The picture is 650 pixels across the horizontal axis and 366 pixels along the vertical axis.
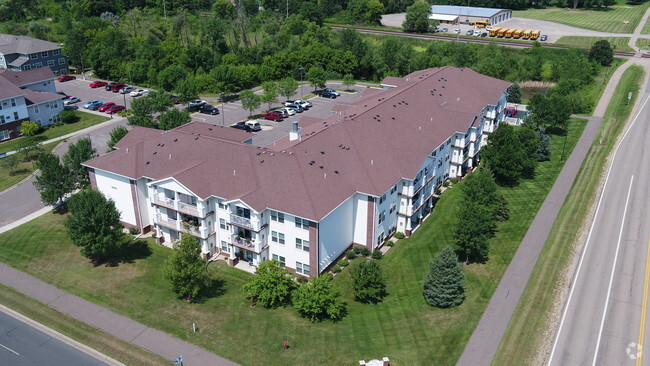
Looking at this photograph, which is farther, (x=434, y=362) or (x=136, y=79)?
(x=136, y=79)

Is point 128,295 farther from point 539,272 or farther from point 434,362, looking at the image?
point 539,272

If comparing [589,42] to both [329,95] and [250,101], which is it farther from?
[250,101]

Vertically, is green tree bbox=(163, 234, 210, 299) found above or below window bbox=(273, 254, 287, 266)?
above

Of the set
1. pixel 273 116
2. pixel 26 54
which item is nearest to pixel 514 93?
pixel 273 116

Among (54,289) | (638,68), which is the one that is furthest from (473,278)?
(638,68)

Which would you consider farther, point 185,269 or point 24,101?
point 24,101

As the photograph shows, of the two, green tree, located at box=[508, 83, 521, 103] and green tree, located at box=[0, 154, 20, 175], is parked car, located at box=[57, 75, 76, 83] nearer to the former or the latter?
green tree, located at box=[0, 154, 20, 175]

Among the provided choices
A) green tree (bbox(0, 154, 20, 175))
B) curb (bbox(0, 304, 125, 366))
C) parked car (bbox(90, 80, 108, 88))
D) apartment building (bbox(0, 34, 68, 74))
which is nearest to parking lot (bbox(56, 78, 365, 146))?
parked car (bbox(90, 80, 108, 88))
